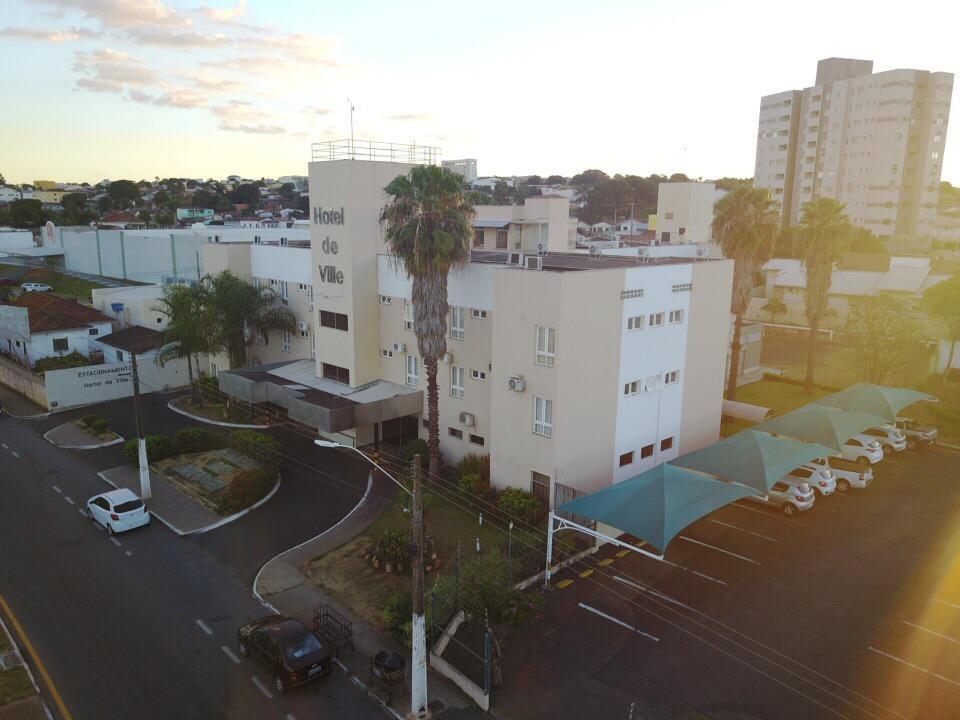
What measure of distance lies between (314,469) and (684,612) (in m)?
17.9

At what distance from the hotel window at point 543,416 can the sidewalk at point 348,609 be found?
734 cm

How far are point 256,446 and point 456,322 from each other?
10.6 metres

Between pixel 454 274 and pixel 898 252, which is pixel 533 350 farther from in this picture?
pixel 898 252

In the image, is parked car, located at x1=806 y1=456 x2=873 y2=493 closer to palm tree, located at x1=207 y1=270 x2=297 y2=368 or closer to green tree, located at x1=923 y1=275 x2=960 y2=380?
green tree, located at x1=923 y1=275 x2=960 y2=380

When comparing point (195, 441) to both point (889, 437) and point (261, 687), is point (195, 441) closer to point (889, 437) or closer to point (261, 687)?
point (261, 687)

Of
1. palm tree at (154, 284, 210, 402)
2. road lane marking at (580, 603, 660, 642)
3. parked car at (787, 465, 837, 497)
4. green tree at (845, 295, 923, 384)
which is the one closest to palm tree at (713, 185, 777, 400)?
green tree at (845, 295, 923, 384)

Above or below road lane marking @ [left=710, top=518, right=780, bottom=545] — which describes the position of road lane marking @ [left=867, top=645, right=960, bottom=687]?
above

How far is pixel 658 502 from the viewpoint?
20.8 metres

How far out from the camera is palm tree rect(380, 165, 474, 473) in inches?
1015

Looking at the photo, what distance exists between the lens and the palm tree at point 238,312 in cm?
3872

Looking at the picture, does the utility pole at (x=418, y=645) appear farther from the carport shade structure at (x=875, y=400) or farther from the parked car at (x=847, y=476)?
the carport shade structure at (x=875, y=400)

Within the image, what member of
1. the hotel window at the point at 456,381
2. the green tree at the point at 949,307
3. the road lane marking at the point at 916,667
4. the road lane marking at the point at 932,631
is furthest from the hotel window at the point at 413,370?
the green tree at the point at 949,307

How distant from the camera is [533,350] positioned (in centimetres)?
2433

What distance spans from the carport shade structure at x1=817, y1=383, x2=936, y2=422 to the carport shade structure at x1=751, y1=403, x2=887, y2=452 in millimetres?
851
